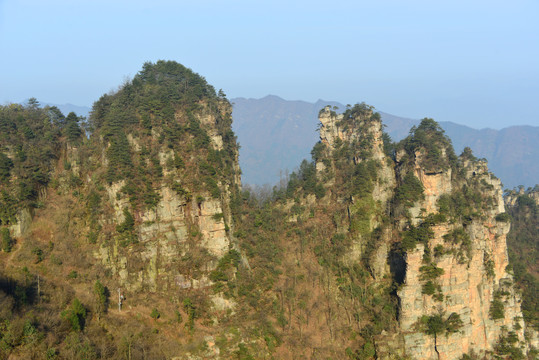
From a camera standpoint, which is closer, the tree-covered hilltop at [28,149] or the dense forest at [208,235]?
the dense forest at [208,235]

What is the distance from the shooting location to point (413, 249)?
4484cm

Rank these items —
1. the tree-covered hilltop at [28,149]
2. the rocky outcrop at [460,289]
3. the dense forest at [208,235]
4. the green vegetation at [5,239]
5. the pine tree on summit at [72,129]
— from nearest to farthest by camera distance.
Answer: the dense forest at [208,235], the green vegetation at [5,239], the tree-covered hilltop at [28,149], the rocky outcrop at [460,289], the pine tree on summit at [72,129]

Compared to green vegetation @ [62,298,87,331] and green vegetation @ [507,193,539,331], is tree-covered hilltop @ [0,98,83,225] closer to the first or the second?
green vegetation @ [62,298,87,331]

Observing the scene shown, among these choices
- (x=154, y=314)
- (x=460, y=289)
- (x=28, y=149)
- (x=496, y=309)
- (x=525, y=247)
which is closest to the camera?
(x=154, y=314)

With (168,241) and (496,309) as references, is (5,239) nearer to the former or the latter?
(168,241)

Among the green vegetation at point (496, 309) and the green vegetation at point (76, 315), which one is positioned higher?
the green vegetation at point (76, 315)

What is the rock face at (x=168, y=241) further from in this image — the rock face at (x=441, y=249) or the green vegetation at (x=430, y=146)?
the green vegetation at (x=430, y=146)

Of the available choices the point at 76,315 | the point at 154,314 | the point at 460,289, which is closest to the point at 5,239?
the point at 76,315

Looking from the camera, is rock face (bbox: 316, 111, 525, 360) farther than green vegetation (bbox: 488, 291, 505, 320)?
No

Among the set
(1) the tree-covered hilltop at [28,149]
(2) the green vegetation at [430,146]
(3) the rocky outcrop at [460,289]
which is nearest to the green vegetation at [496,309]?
(3) the rocky outcrop at [460,289]

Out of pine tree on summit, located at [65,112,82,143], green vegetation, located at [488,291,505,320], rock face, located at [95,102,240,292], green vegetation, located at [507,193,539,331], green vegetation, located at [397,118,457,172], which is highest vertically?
pine tree on summit, located at [65,112,82,143]

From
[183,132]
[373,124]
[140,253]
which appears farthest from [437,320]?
[183,132]

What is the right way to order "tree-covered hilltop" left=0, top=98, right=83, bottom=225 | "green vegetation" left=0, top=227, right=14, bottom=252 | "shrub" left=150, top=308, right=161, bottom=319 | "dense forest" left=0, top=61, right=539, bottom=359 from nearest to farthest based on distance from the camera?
1. "shrub" left=150, top=308, right=161, bottom=319
2. "dense forest" left=0, top=61, right=539, bottom=359
3. "green vegetation" left=0, top=227, right=14, bottom=252
4. "tree-covered hilltop" left=0, top=98, right=83, bottom=225

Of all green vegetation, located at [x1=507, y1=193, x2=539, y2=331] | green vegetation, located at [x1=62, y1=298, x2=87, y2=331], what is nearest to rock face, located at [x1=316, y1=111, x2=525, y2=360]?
green vegetation, located at [x1=507, y1=193, x2=539, y2=331]
